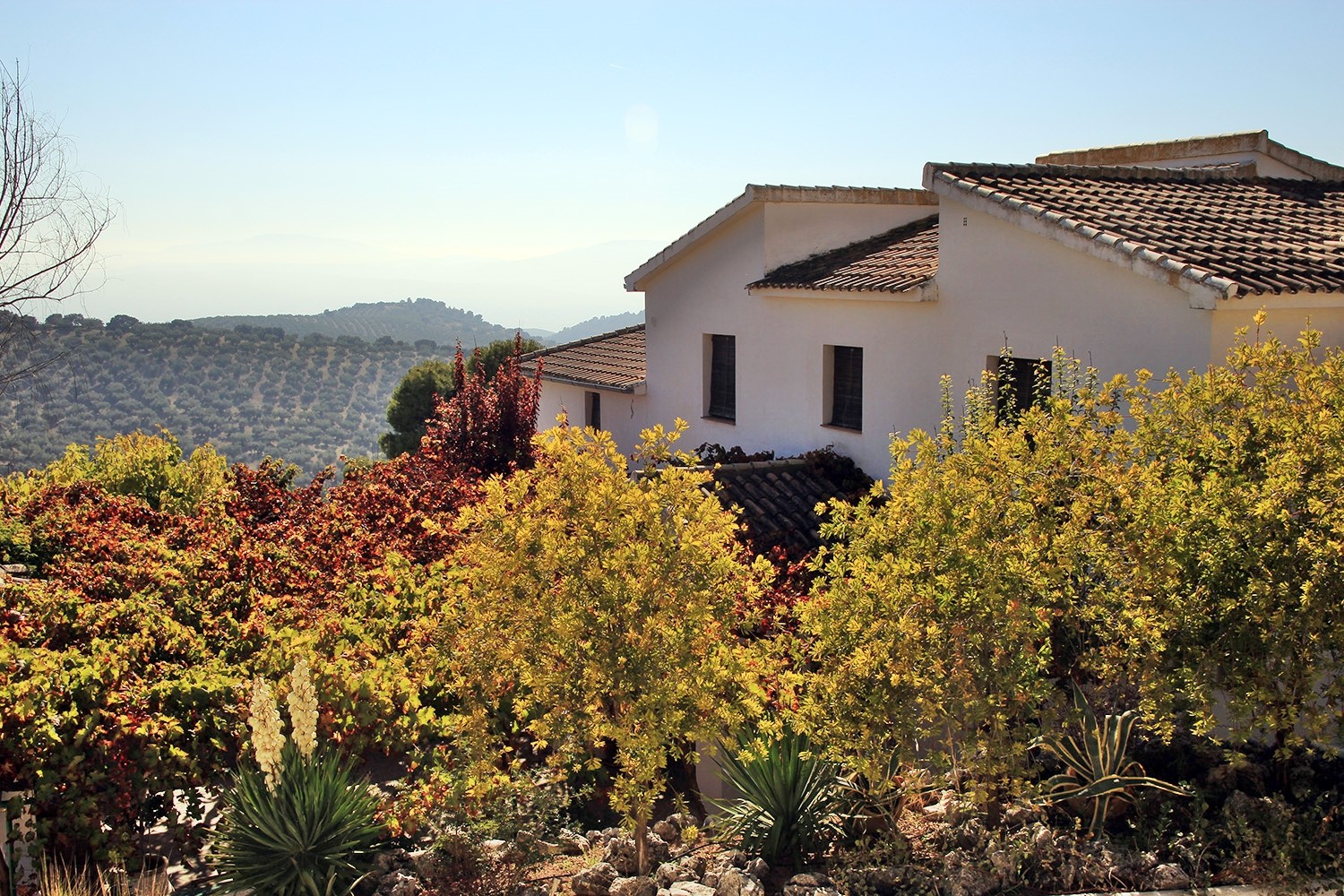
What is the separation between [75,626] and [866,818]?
6185 millimetres

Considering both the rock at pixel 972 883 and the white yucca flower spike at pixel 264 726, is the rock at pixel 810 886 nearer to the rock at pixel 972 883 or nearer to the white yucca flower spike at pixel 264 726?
the rock at pixel 972 883

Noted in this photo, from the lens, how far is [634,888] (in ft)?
21.3

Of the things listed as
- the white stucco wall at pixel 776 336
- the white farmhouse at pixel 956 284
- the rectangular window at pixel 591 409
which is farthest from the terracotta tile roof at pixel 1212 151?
the rectangular window at pixel 591 409

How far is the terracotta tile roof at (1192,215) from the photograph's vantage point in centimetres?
1027

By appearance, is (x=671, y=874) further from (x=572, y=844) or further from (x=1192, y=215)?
(x=1192, y=215)

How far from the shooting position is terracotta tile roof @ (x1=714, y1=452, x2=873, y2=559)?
43.2ft

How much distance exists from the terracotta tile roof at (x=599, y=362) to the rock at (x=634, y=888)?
14.6 metres

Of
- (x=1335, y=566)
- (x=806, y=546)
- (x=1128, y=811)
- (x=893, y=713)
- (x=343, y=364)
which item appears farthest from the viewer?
(x=343, y=364)

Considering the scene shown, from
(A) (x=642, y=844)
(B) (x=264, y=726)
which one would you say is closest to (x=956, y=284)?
(A) (x=642, y=844)

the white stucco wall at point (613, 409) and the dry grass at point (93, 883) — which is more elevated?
the white stucco wall at point (613, 409)

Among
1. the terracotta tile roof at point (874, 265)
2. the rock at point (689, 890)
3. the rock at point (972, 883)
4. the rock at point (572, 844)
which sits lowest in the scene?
the rock at point (572, 844)

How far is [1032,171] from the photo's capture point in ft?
44.7

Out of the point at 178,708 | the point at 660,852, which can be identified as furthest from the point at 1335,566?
the point at 178,708

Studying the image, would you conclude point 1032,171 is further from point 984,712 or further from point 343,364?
point 343,364
